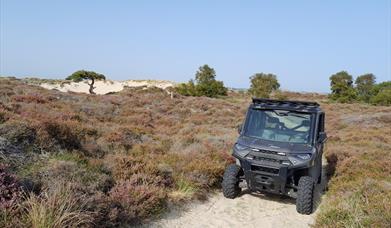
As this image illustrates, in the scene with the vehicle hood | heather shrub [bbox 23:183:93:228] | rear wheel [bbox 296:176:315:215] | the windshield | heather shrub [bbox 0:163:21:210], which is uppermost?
the windshield

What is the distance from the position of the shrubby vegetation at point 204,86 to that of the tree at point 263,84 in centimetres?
434

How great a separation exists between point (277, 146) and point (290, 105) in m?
1.20

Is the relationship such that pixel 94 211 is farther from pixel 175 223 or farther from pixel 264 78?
pixel 264 78

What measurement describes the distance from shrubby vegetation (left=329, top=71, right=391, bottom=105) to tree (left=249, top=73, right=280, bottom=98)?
28.9ft

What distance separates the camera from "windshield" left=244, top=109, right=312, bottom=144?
7.90 m

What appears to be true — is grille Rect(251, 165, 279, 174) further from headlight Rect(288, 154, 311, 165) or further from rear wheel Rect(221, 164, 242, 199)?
rear wheel Rect(221, 164, 242, 199)

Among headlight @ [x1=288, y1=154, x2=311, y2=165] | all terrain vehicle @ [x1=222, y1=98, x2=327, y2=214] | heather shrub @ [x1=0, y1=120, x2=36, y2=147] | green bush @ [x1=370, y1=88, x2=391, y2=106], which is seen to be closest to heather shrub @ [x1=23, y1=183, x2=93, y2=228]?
heather shrub @ [x1=0, y1=120, x2=36, y2=147]

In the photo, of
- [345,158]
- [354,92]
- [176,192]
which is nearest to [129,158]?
[176,192]

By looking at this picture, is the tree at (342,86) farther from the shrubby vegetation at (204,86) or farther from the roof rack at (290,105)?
the roof rack at (290,105)

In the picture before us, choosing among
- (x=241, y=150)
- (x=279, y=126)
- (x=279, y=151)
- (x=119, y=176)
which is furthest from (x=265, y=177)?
(x=119, y=176)

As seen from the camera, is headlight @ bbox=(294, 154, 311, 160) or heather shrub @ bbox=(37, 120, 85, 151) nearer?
headlight @ bbox=(294, 154, 311, 160)

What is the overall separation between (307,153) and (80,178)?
437 cm

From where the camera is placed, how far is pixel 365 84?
59.8 m

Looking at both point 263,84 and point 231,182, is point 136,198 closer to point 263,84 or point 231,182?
point 231,182
